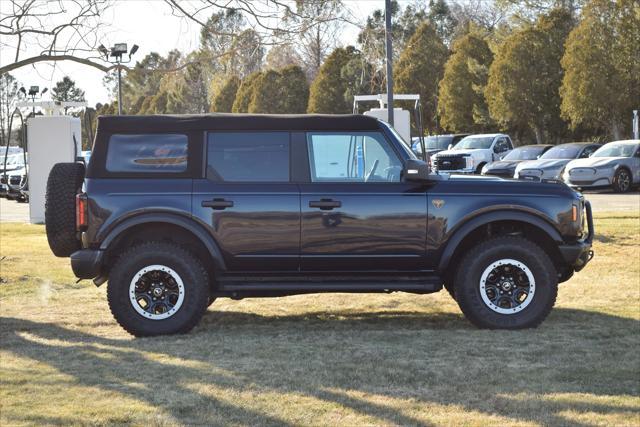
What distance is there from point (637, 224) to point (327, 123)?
10842 mm

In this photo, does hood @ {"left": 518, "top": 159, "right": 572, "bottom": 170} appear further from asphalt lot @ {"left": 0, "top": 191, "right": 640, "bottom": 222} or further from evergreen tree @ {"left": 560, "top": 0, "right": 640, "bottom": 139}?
evergreen tree @ {"left": 560, "top": 0, "right": 640, "bottom": 139}

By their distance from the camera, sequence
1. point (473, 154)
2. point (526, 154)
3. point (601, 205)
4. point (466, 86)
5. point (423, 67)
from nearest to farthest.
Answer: point (601, 205), point (526, 154), point (473, 154), point (466, 86), point (423, 67)

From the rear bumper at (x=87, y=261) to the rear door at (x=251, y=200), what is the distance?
878 mm

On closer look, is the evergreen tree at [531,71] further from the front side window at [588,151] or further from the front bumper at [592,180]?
the front bumper at [592,180]

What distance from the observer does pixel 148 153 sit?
8.80m

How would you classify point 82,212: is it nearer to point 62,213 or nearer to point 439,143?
point 62,213

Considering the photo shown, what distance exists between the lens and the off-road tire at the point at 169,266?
8.57 m

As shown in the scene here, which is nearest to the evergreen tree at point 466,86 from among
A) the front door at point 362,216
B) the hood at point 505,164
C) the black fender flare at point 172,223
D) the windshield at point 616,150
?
the hood at point 505,164

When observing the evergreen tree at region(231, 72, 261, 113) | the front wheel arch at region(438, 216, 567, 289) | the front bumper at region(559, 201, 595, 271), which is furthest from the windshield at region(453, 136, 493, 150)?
the front bumper at region(559, 201, 595, 271)

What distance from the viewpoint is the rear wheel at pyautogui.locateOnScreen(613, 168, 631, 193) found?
28.8 metres

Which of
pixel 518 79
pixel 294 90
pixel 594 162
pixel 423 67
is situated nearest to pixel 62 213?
pixel 594 162

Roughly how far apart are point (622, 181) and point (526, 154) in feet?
17.8

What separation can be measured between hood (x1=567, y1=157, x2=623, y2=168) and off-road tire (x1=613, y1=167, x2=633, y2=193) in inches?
11.8

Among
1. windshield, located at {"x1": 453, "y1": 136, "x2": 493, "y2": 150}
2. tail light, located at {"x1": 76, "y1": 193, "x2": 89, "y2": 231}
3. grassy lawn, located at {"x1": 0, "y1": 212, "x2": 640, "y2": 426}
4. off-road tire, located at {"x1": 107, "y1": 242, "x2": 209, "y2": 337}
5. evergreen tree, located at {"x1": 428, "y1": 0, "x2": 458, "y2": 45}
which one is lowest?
grassy lawn, located at {"x1": 0, "y1": 212, "x2": 640, "y2": 426}
